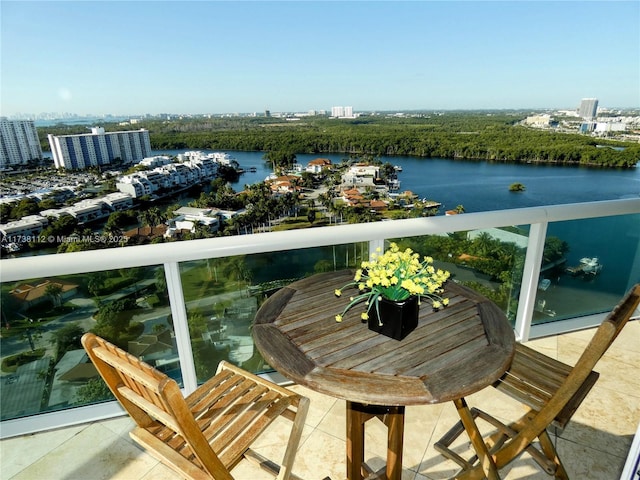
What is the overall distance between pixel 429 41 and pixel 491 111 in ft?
39.1

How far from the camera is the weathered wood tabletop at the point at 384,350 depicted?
0.94 meters

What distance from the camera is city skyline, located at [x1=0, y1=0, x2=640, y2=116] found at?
80.7 feet

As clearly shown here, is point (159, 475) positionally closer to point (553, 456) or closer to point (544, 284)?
point (553, 456)

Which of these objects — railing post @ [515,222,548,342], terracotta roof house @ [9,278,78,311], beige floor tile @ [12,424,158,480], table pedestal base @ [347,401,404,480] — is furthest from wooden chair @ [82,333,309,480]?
railing post @ [515,222,548,342]

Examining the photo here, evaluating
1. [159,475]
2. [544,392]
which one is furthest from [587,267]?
[159,475]

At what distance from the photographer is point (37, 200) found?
853 inches

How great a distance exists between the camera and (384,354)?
1080 mm

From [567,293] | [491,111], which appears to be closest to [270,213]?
[567,293]

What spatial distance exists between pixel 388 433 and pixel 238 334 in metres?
1.15

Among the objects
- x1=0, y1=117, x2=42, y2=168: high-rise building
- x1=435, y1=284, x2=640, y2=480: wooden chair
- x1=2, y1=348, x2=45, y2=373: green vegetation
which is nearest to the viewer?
x1=435, y1=284, x2=640, y2=480: wooden chair

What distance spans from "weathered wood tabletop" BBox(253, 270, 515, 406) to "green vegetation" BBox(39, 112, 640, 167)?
3206cm

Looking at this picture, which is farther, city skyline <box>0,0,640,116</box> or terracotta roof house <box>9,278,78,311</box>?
city skyline <box>0,0,640,116</box>

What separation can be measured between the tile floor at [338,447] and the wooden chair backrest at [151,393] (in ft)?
2.71

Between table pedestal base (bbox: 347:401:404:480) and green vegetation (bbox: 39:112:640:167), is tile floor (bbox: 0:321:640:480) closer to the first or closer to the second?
table pedestal base (bbox: 347:401:404:480)
